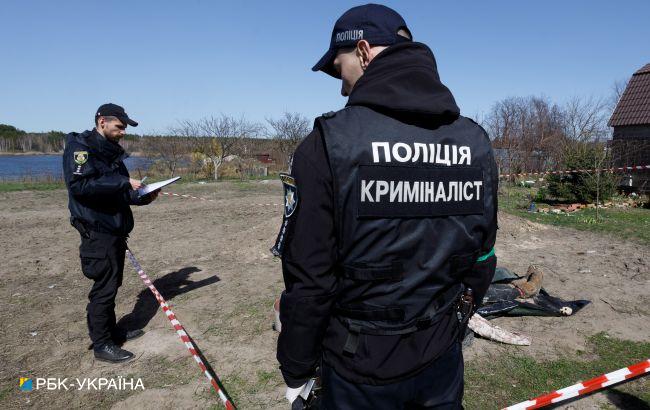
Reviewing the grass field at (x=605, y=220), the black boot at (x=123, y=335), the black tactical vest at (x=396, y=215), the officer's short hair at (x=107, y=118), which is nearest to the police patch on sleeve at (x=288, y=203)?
the black tactical vest at (x=396, y=215)

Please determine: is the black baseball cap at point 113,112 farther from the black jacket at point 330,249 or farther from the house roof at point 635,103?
the house roof at point 635,103

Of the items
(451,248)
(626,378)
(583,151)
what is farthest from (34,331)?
(583,151)

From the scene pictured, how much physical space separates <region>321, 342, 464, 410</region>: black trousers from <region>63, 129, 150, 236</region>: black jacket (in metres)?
2.95

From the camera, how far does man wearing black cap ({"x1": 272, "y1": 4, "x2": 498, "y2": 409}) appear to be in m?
1.41

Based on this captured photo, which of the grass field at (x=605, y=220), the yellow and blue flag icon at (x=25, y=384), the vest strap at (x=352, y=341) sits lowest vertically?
the yellow and blue flag icon at (x=25, y=384)

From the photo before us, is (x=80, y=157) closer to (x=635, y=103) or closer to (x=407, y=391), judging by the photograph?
(x=407, y=391)

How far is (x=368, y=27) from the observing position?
5.11 feet

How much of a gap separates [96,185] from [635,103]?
21594 mm

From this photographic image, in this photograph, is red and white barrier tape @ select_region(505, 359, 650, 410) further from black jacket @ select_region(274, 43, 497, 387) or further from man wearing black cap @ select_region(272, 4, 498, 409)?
black jacket @ select_region(274, 43, 497, 387)

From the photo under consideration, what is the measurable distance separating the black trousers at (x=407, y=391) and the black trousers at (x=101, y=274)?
9.73ft

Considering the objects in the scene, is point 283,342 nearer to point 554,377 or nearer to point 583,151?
point 554,377

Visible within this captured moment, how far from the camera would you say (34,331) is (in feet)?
14.6

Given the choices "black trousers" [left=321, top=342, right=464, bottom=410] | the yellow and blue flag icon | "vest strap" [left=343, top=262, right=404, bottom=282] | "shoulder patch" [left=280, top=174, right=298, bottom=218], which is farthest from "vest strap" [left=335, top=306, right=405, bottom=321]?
the yellow and blue flag icon

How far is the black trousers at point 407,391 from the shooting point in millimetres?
1509
